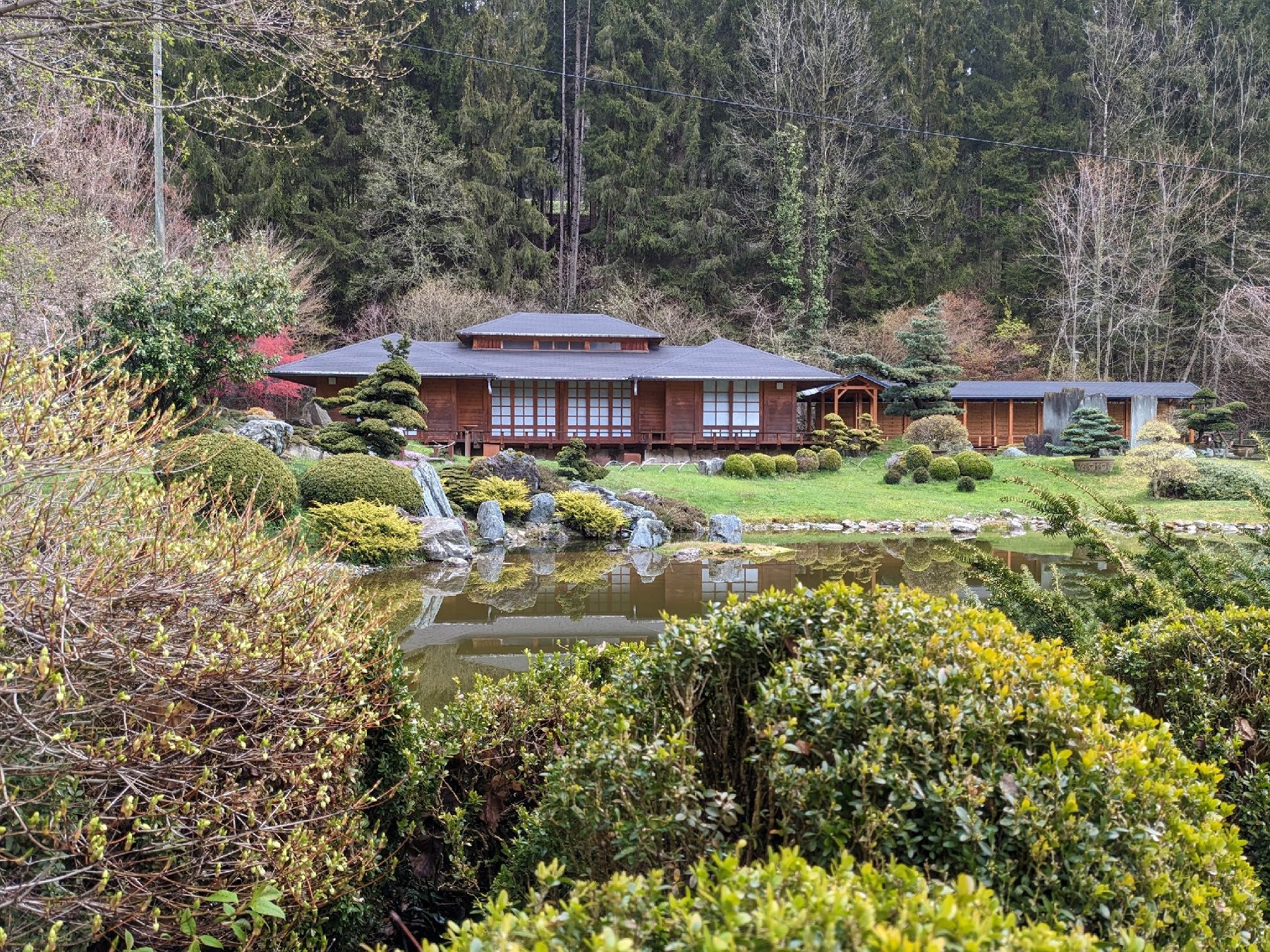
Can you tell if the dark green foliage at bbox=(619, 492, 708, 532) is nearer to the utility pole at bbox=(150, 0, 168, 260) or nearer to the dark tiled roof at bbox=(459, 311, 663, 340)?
the utility pole at bbox=(150, 0, 168, 260)

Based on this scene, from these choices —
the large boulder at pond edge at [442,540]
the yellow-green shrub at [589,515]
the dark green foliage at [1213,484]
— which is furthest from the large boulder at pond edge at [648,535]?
the dark green foliage at [1213,484]

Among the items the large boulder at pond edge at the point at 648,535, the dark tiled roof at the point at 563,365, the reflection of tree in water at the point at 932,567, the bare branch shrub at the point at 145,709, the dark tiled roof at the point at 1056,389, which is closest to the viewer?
the bare branch shrub at the point at 145,709

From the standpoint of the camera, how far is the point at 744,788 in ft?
7.73

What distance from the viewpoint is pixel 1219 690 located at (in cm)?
307

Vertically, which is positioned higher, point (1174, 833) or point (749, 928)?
point (749, 928)

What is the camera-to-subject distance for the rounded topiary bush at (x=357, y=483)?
1383cm

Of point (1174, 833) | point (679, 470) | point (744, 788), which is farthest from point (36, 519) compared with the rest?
point (679, 470)

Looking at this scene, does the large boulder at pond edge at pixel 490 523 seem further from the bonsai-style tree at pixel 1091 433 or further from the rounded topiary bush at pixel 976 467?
the bonsai-style tree at pixel 1091 433

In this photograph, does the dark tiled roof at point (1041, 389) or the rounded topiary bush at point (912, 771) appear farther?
the dark tiled roof at point (1041, 389)

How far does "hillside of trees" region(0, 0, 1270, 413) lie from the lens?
35500 mm

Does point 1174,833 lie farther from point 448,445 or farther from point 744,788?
point 448,445

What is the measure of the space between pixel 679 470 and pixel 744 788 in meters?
21.5

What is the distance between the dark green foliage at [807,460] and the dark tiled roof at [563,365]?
8.56ft

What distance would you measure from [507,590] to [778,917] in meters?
10.4
